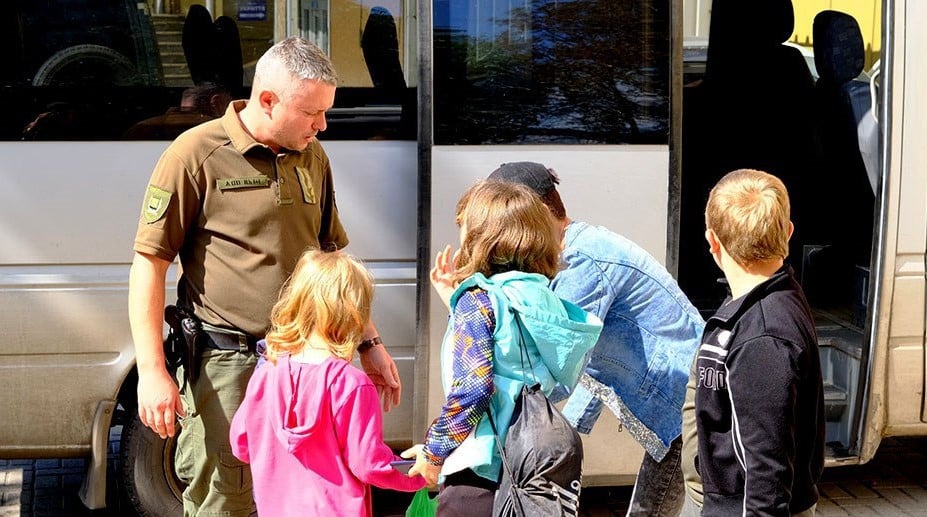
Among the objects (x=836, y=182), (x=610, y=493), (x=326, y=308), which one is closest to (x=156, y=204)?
(x=326, y=308)

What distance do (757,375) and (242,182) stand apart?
4.87ft

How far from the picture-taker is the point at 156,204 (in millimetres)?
3154

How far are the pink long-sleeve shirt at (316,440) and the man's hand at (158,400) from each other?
310mm

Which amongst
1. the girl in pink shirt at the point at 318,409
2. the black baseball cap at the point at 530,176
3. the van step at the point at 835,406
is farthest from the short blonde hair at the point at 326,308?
the van step at the point at 835,406

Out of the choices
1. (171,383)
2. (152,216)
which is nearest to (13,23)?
(152,216)

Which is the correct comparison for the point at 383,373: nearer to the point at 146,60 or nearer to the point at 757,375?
the point at 757,375

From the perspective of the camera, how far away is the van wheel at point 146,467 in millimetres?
4305

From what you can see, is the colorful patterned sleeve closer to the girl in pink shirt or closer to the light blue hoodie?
the light blue hoodie

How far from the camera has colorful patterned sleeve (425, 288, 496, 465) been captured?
2.66 metres

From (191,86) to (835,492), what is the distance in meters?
3.28

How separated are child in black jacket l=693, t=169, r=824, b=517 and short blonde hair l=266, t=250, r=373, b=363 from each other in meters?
0.83

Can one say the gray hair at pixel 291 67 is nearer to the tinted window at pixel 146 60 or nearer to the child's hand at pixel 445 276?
the child's hand at pixel 445 276

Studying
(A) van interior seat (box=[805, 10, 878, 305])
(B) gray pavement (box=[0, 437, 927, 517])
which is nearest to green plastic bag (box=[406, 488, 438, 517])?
(B) gray pavement (box=[0, 437, 927, 517])

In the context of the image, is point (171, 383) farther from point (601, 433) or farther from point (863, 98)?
point (863, 98)
